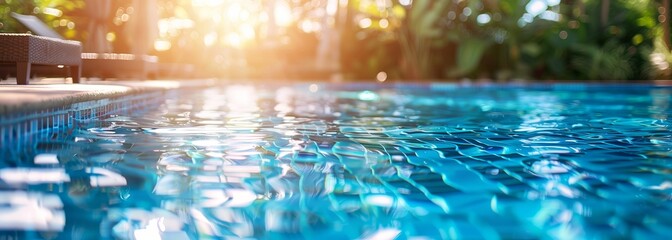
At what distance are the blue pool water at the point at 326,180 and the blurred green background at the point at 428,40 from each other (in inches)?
336

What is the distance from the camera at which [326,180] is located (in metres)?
2.32

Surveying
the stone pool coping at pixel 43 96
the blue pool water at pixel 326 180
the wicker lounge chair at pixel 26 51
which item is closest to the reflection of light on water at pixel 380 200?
the blue pool water at pixel 326 180

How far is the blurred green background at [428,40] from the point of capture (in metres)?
12.5

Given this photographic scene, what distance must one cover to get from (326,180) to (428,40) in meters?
11.2

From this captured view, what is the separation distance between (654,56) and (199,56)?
9501 millimetres

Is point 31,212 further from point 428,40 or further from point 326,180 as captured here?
point 428,40

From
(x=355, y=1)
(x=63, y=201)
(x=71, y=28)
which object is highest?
(x=355, y=1)

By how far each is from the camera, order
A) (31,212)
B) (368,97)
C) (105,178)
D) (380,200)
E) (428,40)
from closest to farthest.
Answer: (31,212) < (380,200) < (105,178) < (368,97) < (428,40)

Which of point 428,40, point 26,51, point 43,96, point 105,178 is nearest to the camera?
A: point 105,178

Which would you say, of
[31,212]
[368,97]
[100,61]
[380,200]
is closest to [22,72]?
[100,61]

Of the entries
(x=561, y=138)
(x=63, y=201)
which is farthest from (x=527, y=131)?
(x=63, y=201)

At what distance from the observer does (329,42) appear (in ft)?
44.3

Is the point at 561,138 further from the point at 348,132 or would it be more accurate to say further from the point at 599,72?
the point at 599,72

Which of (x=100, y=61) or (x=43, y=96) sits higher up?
(x=100, y=61)
